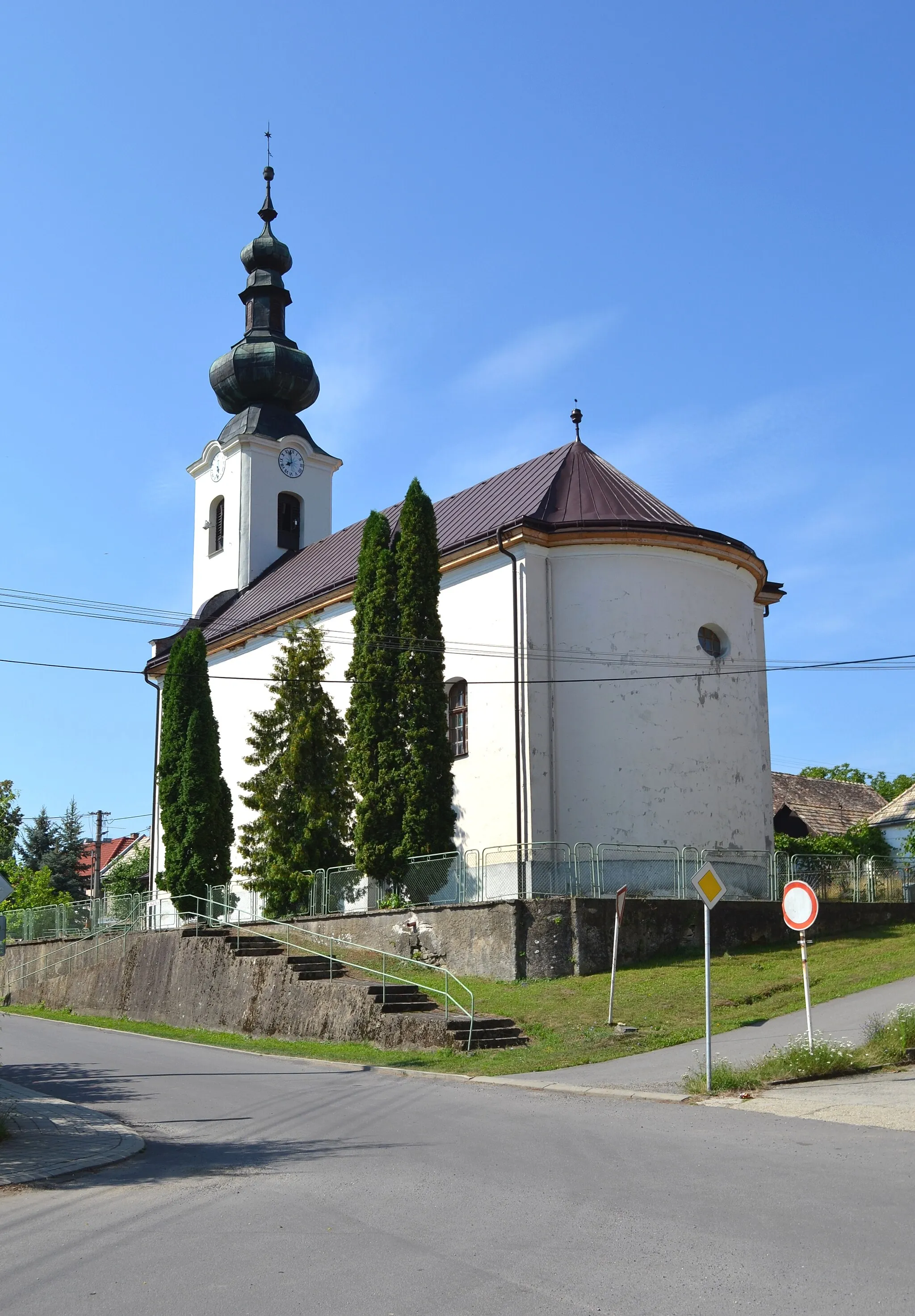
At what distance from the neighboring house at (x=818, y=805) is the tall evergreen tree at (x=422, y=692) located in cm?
2190

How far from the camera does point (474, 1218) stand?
7422mm

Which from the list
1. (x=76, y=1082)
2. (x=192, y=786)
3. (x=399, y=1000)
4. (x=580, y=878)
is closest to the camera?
(x=76, y=1082)

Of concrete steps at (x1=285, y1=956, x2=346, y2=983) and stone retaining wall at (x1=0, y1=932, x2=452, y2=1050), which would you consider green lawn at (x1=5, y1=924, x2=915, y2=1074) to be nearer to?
stone retaining wall at (x1=0, y1=932, x2=452, y2=1050)

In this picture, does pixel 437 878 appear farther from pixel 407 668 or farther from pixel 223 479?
pixel 223 479

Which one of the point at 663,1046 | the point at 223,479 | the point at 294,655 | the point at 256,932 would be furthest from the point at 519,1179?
the point at 223,479

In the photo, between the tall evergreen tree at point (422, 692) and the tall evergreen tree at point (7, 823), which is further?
the tall evergreen tree at point (7, 823)

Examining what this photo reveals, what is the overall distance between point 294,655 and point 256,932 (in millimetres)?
7561

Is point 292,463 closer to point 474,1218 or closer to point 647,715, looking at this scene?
point 647,715

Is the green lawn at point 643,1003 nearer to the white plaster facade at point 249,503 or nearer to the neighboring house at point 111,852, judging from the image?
the white plaster facade at point 249,503

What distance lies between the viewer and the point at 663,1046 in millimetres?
17141

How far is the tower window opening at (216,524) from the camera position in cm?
4534

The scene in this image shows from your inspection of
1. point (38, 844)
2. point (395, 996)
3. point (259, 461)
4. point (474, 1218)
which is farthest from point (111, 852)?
point (474, 1218)

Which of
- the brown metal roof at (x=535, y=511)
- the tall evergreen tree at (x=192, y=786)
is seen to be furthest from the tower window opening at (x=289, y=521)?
the tall evergreen tree at (x=192, y=786)

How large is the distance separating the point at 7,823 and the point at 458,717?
29.1 m
